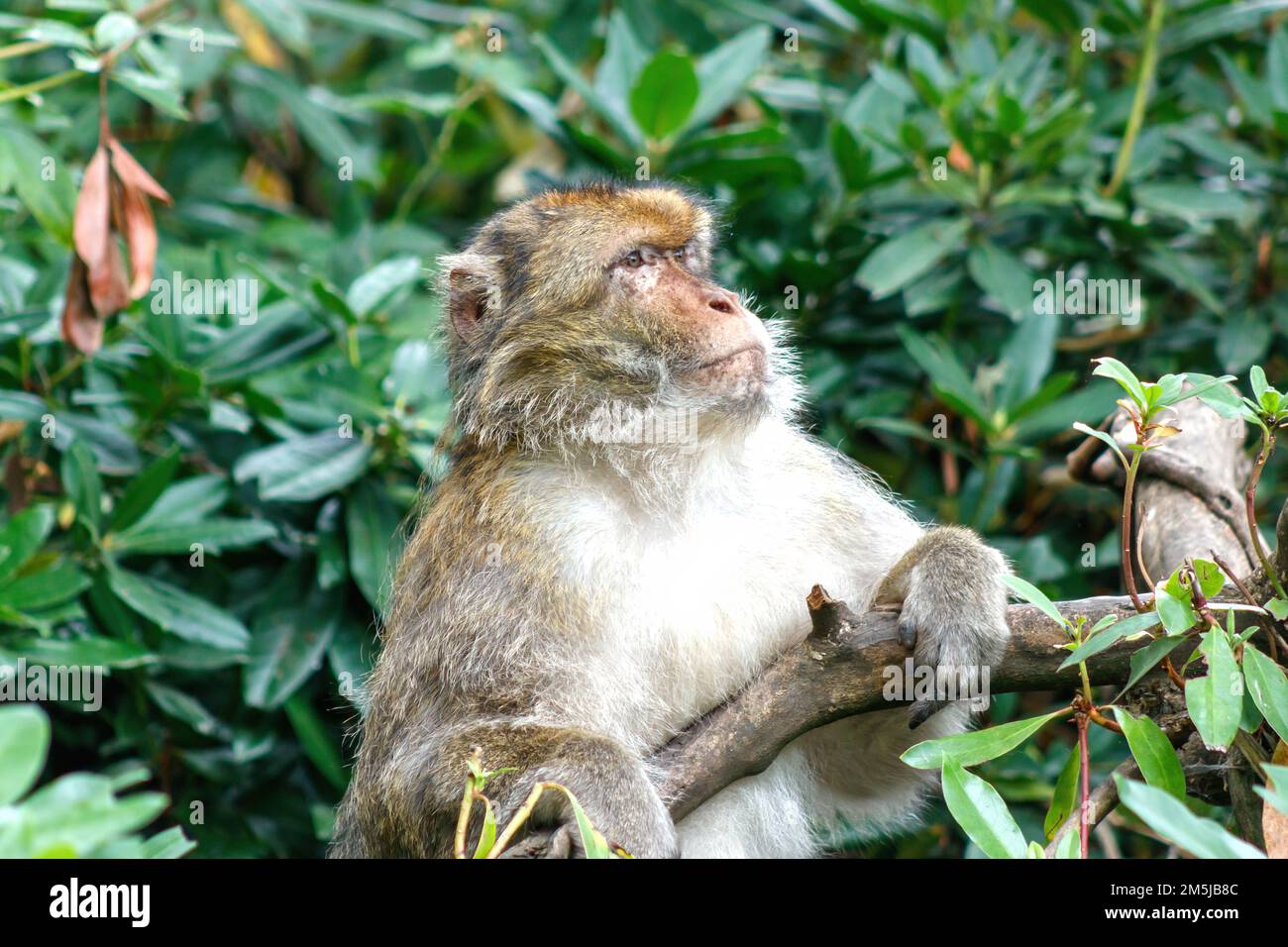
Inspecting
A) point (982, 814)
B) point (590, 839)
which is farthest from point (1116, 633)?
point (590, 839)

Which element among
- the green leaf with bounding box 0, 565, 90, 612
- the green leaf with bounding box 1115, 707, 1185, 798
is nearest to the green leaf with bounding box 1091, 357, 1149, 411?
the green leaf with bounding box 1115, 707, 1185, 798

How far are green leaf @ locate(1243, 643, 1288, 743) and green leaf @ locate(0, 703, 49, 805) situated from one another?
7.82 feet

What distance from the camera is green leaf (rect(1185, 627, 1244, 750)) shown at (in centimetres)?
290

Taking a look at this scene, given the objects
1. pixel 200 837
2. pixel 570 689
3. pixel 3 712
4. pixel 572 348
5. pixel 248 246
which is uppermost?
pixel 248 246

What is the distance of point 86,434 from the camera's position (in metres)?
5.77

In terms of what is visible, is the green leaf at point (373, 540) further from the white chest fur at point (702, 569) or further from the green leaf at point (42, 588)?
the white chest fur at point (702, 569)

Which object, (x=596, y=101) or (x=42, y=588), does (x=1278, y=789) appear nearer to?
(x=42, y=588)

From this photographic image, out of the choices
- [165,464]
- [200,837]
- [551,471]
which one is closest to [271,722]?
[200,837]

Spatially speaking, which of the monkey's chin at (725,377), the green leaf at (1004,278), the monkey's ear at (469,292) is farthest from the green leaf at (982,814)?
the green leaf at (1004,278)

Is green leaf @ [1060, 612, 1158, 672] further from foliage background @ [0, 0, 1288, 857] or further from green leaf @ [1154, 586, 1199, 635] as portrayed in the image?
foliage background @ [0, 0, 1288, 857]

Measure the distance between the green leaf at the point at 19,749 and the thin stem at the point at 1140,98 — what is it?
518 centimetres
